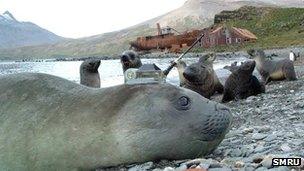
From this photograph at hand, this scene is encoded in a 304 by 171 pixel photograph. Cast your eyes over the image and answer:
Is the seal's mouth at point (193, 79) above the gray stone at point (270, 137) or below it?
below

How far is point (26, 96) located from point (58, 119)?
62 cm

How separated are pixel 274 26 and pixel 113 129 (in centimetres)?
10364

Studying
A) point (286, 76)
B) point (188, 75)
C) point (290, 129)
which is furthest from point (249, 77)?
point (290, 129)

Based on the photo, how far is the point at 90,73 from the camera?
11.4 metres

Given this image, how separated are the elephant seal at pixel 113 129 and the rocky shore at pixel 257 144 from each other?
213mm

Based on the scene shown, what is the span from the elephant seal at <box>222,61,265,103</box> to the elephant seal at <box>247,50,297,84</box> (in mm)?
4218

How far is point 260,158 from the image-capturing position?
21.5 feet

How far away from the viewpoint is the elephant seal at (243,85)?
50.6ft

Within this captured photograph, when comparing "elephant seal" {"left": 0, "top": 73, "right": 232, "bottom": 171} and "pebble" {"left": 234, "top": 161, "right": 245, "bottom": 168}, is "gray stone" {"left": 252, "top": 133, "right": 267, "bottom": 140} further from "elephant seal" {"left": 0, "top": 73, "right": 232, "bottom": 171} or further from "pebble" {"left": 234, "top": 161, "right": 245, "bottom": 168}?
"pebble" {"left": 234, "top": 161, "right": 245, "bottom": 168}

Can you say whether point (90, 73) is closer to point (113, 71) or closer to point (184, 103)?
point (184, 103)

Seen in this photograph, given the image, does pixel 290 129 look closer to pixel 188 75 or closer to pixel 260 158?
pixel 260 158

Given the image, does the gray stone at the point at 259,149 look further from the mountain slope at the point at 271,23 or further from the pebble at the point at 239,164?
the mountain slope at the point at 271,23

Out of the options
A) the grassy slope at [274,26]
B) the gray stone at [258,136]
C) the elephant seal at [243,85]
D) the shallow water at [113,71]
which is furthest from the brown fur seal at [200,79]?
the grassy slope at [274,26]

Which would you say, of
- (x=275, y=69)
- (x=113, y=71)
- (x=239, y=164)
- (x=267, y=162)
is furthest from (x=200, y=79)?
(x=113, y=71)
